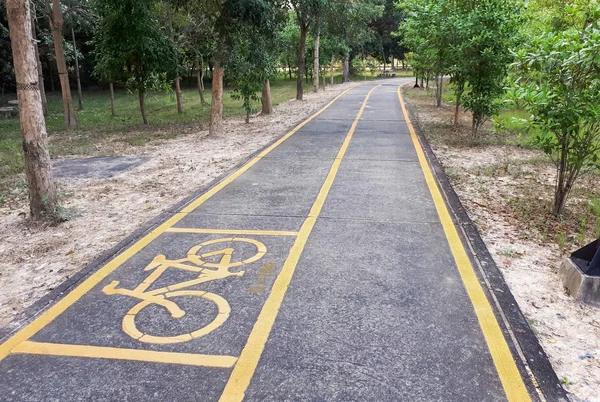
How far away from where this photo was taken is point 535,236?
559cm

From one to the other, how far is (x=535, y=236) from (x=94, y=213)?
591 centimetres

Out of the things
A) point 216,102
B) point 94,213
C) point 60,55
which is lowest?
point 94,213

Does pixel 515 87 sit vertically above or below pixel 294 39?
below

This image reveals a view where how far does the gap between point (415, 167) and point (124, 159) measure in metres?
6.54

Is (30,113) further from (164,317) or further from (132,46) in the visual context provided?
(132,46)

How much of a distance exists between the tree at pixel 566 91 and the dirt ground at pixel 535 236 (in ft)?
3.03

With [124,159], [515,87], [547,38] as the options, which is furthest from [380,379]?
[124,159]

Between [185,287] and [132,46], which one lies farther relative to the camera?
[132,46]

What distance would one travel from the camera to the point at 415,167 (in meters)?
9.12

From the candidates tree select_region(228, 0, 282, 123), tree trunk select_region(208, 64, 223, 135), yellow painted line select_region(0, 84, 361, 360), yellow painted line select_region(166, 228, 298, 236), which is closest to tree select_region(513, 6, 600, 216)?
yellow painted line select_region(166, 228, 298, 236)

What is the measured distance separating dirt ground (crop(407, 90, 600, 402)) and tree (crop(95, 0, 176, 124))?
9974 millimetres

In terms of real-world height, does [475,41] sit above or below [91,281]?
above

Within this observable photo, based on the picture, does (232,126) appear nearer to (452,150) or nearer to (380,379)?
(452,150)

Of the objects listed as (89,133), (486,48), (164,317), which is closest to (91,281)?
(164,317)
